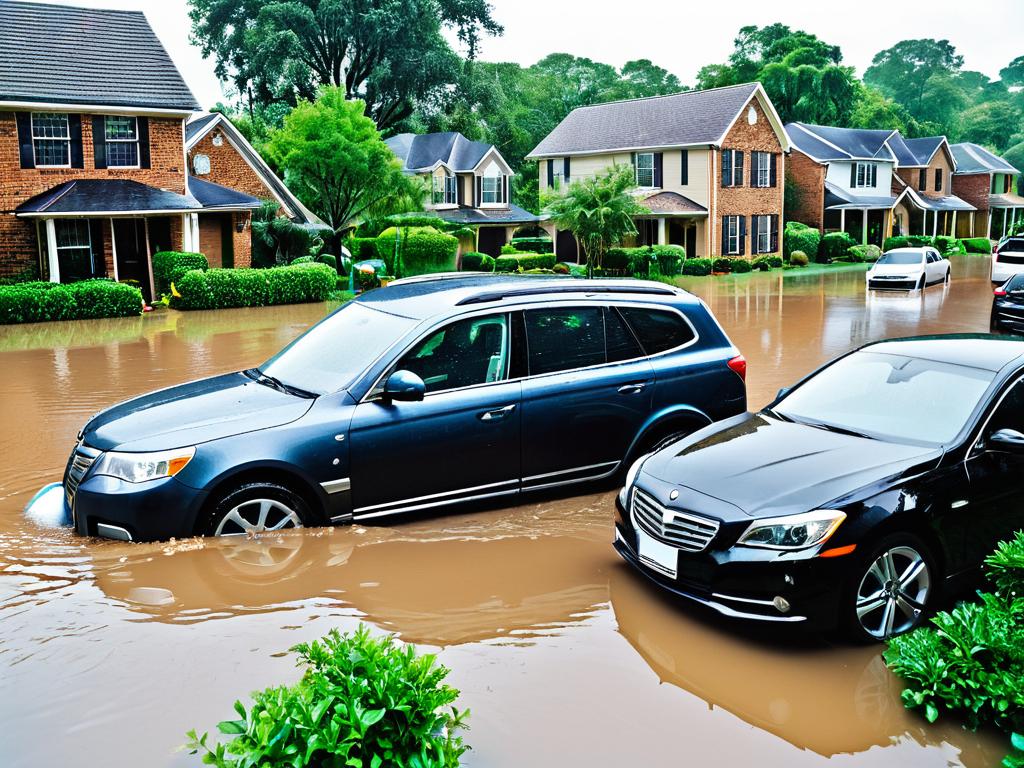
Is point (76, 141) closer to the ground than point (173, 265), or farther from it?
farther from it

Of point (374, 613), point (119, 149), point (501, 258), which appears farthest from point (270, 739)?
point (501, 258)

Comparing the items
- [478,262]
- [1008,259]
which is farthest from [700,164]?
[1008,259]

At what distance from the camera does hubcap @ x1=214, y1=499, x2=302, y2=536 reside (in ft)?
20.7

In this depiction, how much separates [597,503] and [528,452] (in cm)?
78

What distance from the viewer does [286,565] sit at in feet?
20.2

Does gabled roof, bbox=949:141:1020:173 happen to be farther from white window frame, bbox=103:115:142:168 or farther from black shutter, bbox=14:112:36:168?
black shutter, bbox=14:112:36:168

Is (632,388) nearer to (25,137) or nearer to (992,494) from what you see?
(992,494)

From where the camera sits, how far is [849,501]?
5.12 m

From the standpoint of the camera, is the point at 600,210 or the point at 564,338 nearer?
the point at 564,338

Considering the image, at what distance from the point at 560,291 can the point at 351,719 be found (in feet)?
15.6

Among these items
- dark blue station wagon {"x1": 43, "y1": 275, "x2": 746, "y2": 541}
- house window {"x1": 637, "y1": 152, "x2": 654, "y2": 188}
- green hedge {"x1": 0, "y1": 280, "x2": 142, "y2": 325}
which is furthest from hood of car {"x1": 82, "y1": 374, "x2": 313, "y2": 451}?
house window {"x1": 637, "y1": 152, "x2": 654, "y2": 188}

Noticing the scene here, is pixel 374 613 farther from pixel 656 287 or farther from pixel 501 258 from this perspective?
pixel 501 258

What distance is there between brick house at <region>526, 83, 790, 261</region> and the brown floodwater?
39.1 m

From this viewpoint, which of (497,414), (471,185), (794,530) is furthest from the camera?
(471,185)
